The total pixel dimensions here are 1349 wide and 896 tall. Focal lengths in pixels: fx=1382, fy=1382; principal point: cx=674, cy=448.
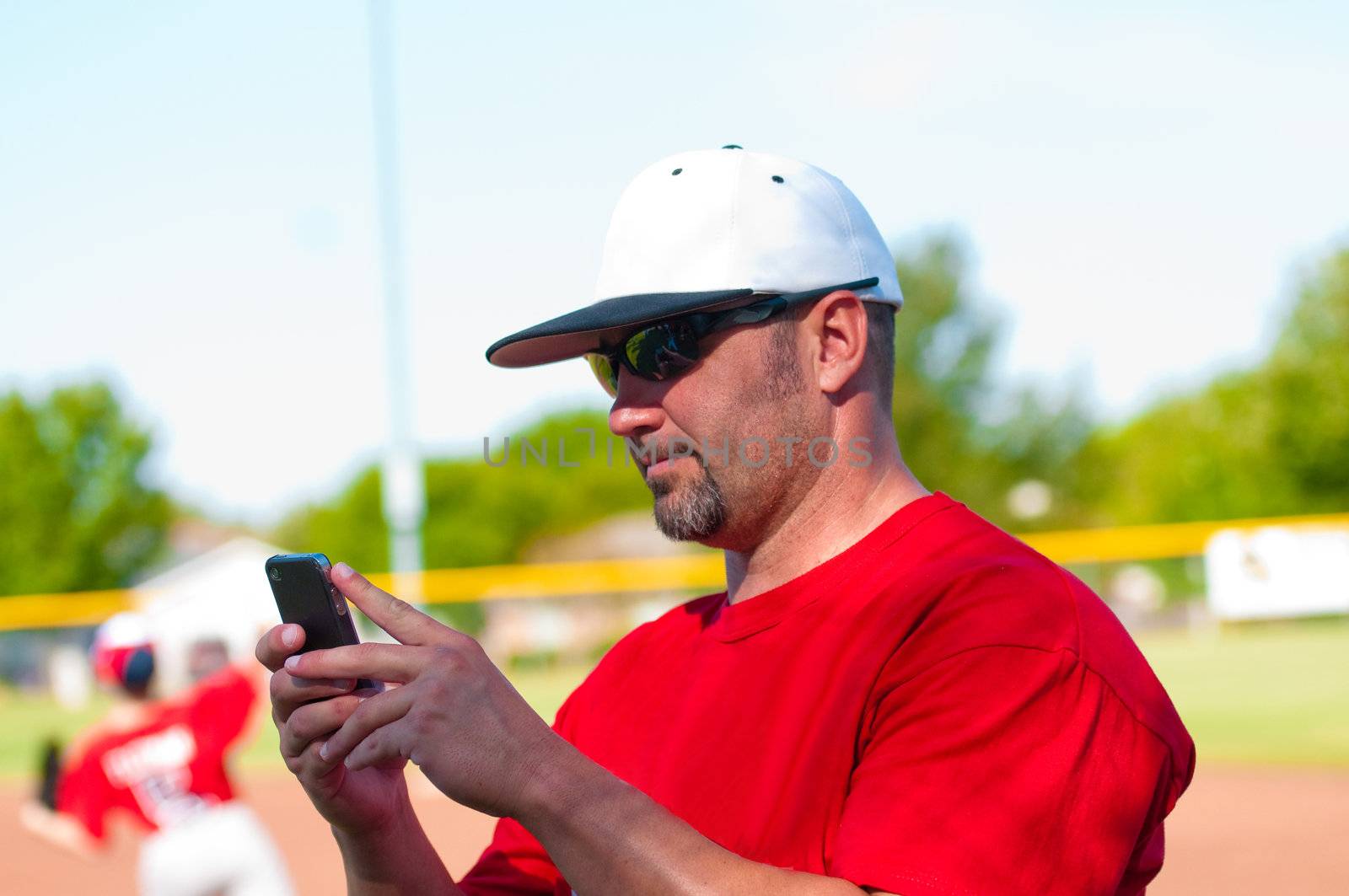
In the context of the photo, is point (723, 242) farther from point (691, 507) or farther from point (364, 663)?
point (364, 663)

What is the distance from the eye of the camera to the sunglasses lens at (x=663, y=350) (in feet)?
6.69

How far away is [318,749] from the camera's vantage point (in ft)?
5.87

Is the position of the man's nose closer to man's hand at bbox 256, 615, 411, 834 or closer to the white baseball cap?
the white baseball cap

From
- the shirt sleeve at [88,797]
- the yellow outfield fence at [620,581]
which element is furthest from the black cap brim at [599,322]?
the yellow outfield fence at [620,581]

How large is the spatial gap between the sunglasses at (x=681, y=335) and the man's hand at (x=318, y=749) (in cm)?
66

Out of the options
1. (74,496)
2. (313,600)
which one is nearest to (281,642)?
(313,600)

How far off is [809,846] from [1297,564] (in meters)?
18.9

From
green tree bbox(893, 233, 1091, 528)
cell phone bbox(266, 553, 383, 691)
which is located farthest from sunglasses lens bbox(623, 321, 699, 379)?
green tree bbox(893, 233, 1091, 528)

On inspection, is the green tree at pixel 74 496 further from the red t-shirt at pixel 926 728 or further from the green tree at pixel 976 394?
the red t-shirt at pixel 926 728

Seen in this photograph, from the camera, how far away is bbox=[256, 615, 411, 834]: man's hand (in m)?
1.72

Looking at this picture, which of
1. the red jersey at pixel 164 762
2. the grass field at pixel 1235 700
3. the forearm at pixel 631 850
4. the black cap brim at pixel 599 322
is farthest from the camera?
the grass field at pixel 1235 700

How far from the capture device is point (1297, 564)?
734 inches

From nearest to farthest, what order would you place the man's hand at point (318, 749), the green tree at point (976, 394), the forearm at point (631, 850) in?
the forearm at point (631, 850)
the man's hand at point (318, 749)
the green tree at point (976, 394)

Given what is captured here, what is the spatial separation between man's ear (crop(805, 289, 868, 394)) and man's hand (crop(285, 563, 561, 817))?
73 cm
